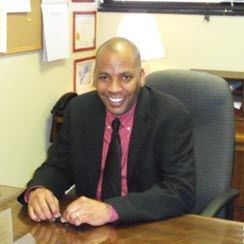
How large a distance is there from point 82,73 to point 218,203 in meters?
1.51

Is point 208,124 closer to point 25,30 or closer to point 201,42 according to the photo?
point 25,30

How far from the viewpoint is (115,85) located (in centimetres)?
152

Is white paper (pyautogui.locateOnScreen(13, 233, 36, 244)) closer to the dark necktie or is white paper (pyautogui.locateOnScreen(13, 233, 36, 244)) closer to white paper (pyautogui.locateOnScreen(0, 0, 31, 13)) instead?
the dark necktie

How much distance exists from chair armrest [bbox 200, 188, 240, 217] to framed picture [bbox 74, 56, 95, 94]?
1367 mm

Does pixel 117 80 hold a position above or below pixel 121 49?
below

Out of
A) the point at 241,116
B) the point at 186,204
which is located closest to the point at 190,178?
the point at 186,204

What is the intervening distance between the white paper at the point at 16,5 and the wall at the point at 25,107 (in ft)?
0.67

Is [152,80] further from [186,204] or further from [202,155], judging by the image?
[186,204]

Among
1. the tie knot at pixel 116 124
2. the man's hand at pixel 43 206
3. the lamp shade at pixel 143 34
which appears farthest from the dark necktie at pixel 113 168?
the lamp shade at pixel 143 34

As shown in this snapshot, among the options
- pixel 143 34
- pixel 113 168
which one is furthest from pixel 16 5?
pixel 113 168

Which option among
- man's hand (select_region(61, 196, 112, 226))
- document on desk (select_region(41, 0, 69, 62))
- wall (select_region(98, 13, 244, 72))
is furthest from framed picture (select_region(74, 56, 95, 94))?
man's hand (select_region(61, 196, 112, 226))

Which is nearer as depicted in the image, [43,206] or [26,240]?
[26,240]

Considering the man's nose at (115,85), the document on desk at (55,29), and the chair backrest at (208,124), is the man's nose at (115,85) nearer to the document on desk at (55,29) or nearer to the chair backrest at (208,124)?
the chair backrest at (208,124)

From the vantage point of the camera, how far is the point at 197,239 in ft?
3.84
